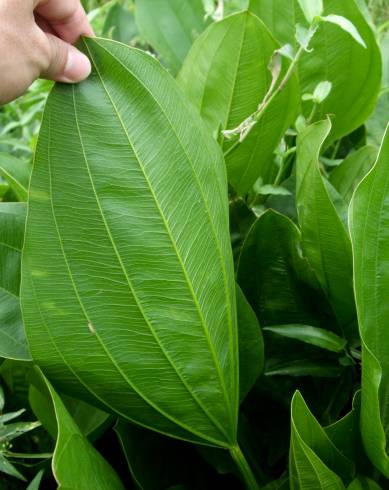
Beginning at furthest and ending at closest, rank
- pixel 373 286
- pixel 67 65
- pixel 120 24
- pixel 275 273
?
pixel 120 24 < pixel 275 273 < pixel 373 286 < pixel 67 65

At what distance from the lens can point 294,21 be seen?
0.84 metres

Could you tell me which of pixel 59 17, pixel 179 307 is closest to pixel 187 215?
pixel 179 307

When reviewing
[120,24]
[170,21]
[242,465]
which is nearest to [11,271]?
[242,465]

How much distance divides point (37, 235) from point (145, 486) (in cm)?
30

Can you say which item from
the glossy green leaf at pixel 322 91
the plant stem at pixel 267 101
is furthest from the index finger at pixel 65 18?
the glossy green leaf at pixel 322 91

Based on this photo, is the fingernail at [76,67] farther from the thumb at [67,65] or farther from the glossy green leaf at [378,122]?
the glossy green leaf at [378,122]

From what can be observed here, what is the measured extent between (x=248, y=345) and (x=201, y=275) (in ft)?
0.44

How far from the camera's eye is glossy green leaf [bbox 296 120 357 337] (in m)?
0.63

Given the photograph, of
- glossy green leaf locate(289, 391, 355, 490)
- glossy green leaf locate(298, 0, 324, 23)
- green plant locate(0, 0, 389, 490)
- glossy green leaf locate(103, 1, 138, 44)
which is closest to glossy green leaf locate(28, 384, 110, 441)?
green plant locate(0, 0, 389, 490)

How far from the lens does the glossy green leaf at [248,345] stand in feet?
2.19

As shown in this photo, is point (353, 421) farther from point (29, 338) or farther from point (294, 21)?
point (294, 21)

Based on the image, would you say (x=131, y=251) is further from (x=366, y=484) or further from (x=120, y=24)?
(x=120, y=24)

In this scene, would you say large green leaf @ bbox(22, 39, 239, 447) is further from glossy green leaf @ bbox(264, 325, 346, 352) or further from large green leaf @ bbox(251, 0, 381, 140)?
large green leaf @ bbox(251, 0, 381, 140)

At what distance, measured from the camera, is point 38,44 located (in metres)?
0.52
